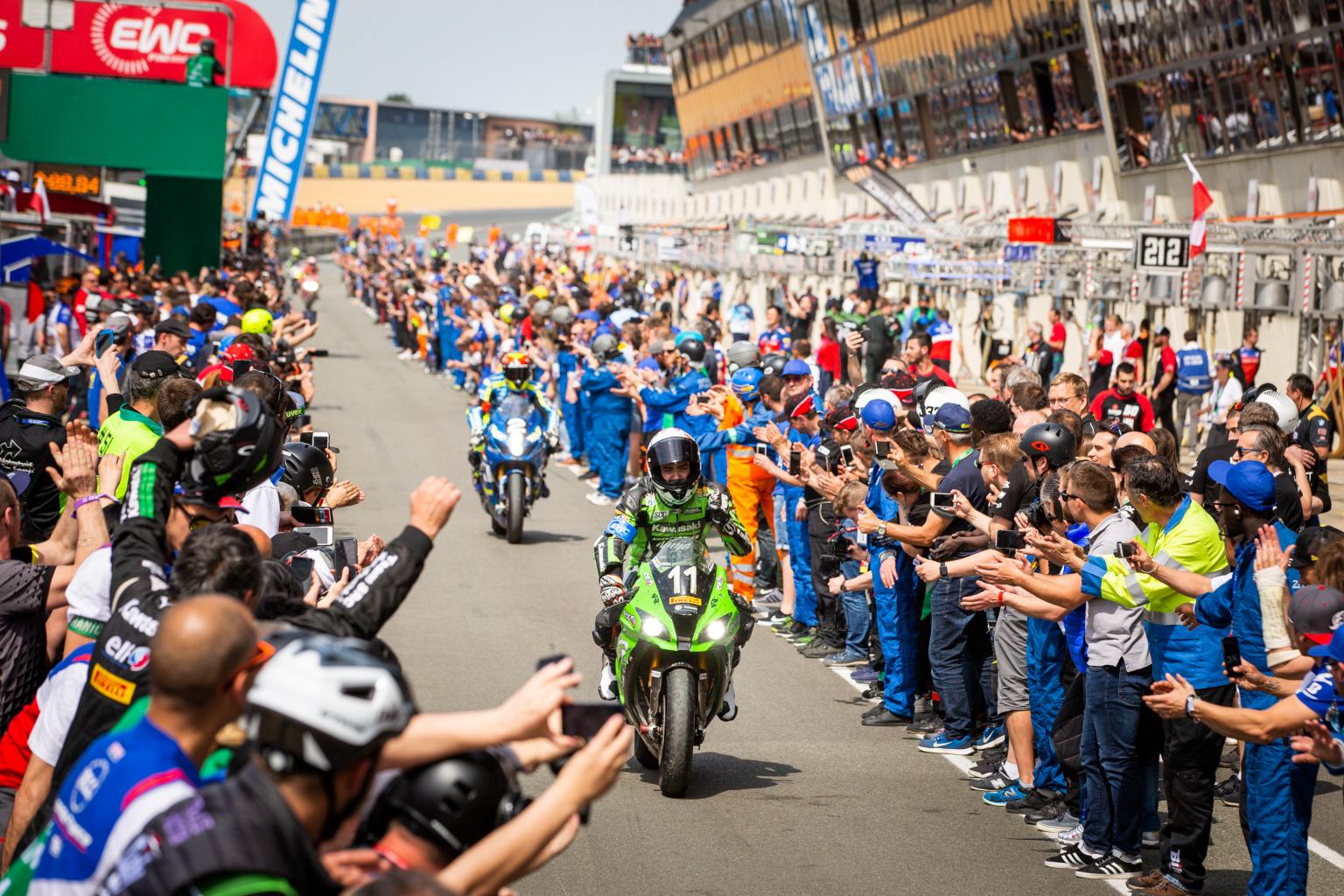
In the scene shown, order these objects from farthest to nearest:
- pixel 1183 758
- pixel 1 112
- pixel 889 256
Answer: pixel 889 256
pixel 1 112
pixel 1183 758

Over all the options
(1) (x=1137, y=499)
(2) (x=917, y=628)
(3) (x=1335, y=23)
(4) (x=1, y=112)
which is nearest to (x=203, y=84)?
(4) (x=1, y=112)

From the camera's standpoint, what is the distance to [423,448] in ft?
79.4

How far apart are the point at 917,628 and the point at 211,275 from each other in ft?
74.6

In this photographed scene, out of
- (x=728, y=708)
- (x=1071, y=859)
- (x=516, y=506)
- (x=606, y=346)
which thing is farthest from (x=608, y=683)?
(x=606, y=346)

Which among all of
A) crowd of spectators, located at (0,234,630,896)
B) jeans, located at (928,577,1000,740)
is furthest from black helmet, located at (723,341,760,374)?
crowd of spectators, located at (0,234,630,896)

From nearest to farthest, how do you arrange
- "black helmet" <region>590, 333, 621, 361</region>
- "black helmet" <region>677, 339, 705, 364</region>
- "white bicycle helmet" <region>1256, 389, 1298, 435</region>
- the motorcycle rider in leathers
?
the motorcycle rider in leathers < "white bicycle helmet" <region>1256, 389, 1298, 435</region> < "black helmet" <region>677, 339, 705, 364</region> < "black helmet" <region>590, 333, 621, 361</region>

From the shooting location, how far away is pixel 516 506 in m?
16.8

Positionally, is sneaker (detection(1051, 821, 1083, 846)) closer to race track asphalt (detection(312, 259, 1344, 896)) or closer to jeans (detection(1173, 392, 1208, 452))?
race track asphalt (detection(312, 259, 1344, 896))

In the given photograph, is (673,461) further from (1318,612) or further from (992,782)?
(1318,612)

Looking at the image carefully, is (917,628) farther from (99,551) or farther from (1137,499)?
(99,551)

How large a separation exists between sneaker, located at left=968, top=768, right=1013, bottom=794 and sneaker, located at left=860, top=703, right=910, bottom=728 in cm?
130

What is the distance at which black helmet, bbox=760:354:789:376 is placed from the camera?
15.3 meters

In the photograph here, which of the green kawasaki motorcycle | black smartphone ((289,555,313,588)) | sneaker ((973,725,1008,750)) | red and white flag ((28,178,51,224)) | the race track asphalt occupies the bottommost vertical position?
the race track asphalt

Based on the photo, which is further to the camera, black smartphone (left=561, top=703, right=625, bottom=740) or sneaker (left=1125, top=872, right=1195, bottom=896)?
sneaker (left=1125, top=872, right=1195, bottom=896)
